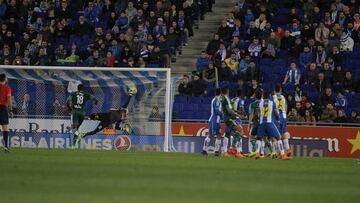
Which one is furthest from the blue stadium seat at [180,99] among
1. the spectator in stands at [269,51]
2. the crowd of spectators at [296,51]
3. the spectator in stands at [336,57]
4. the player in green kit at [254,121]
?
the spectator in stands at [336,57]

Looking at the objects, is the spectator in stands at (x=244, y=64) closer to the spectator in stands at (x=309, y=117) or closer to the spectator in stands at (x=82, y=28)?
the spectator in stands at (x=309, y=117)

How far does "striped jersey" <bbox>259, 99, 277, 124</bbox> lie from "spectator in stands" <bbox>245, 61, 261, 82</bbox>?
5.26 meters

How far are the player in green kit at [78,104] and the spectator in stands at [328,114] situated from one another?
716 cm

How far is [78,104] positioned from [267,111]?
6141 mm

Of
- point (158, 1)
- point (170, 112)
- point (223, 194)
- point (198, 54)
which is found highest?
point (158, 1)

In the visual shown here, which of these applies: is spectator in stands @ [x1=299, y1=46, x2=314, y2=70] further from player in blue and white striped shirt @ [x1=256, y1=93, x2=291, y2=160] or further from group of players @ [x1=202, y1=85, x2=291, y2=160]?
player in blue and white striped shirt @ [x1=256, y1=93, x2=291, y2=160]

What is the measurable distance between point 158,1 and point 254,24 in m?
4.23

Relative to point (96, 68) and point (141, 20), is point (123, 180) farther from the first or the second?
point (141, 20)

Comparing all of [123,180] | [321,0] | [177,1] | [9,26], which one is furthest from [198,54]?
[123,180]

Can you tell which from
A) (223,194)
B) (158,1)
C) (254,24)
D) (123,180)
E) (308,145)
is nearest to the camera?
(223,194)

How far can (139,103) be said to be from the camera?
89.7ft

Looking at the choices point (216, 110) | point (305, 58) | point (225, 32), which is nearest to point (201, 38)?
point (225, 32)

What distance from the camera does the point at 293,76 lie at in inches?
1094

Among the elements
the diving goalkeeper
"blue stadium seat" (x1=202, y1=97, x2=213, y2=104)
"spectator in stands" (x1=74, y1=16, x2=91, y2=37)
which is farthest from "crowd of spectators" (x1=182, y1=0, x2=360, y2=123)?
"spectator in stands" (x1=74, y1=16, x2=91, y2=37)
